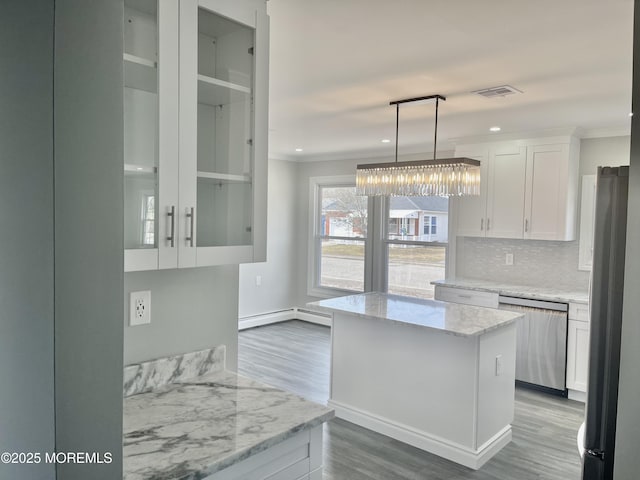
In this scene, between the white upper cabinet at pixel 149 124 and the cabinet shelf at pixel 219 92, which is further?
the cabinet shelf at pixel 219 92

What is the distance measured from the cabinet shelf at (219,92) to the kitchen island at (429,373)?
191 centimetres

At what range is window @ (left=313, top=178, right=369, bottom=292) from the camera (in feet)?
22.1

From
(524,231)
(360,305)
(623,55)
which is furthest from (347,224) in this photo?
(623,55)

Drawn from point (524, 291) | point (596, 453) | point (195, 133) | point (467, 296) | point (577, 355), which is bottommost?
point (577, 355)

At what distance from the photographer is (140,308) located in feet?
5.87

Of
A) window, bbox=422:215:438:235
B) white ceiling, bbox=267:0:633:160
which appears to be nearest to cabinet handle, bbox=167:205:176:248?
white ceiling, bbox=267:0:633:160

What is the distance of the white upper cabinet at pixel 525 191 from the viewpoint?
4.56 metres

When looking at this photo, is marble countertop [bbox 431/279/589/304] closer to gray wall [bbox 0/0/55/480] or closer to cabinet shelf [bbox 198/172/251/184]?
cabinet shelf [bbox 198/172/251/184]

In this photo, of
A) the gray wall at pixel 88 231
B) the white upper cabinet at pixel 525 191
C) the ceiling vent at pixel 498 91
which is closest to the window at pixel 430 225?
the white upper cabinet at pixel 525 191

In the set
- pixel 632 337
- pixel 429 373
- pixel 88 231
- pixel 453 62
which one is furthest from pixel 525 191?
pixel 88 231

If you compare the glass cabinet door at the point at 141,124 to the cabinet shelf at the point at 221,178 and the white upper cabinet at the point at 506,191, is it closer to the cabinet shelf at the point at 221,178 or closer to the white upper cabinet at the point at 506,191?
the cabinet shelf at the point at 221,178

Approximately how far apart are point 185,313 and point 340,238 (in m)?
5.06

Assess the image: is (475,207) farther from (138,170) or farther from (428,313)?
(138,170)

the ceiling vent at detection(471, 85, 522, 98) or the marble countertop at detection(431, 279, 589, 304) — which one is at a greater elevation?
the ceiling vent at detection(471, 85, 522, 98)
